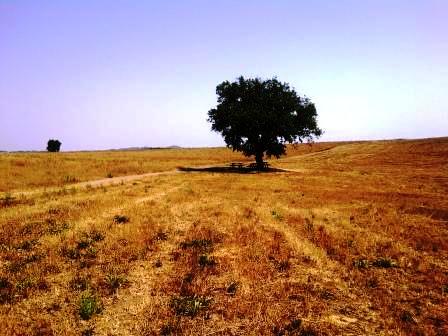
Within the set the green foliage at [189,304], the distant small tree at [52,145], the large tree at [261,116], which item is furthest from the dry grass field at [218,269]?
the distant small tree at [52,145]

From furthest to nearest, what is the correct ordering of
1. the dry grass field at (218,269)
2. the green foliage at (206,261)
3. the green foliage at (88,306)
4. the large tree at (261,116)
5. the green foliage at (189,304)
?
the large tree at (261,116) < the green foliage at (206,261) < the green foliage at (189,304) < the green foliage at (88,306) < the dry grass field at (218,269)

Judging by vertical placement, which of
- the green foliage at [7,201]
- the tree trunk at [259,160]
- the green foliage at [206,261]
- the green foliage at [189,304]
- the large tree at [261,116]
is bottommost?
the green foliage at [189,304]

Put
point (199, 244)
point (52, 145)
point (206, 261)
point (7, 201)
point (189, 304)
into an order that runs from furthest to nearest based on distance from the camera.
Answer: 1. point (52, 145)
2. point (7, 201)
3. point (199, 244)
4. point (206, 261)
5. point (189, 304)

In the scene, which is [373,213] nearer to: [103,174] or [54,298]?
[54,298]

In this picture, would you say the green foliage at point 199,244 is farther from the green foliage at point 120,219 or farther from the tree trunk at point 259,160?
the tree trunk at point 259,160

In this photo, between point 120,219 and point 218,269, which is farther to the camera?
point 120,219

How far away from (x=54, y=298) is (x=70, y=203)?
1240 centimetres

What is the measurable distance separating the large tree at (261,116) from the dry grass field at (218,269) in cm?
3174

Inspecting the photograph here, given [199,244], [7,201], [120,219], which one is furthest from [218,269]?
[7,201]

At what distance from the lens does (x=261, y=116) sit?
52188mm

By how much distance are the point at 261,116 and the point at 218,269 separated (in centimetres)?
4229

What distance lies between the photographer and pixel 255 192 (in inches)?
1145

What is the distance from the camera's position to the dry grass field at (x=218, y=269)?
8.35m

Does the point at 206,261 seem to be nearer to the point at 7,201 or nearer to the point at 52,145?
the point at 7,201
